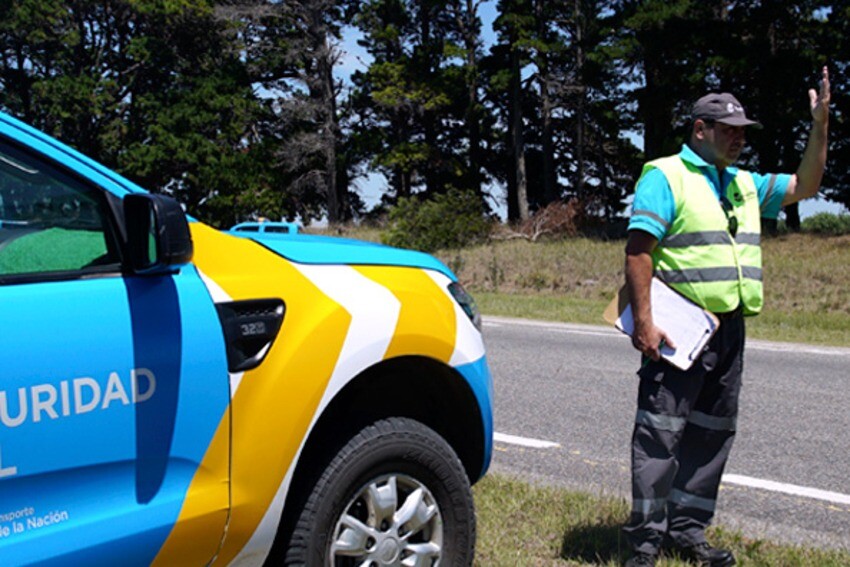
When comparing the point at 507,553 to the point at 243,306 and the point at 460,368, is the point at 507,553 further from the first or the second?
the point at 243,306

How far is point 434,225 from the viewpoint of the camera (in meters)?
27.9

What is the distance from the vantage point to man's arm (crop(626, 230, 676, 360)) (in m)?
3.67

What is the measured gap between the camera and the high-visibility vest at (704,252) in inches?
147

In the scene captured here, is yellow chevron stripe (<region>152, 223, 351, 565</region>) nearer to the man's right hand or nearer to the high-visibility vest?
the man's right hand

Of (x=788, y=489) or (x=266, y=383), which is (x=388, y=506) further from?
(x=788, y=489)

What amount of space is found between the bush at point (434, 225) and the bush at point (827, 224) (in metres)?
10.3

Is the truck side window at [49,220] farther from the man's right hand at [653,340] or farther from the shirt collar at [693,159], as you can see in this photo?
the shirt collar at [693,159]

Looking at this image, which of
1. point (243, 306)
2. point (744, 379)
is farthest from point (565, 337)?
point (243, 306)

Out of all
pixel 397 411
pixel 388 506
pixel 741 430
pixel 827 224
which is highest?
pixel 397 411

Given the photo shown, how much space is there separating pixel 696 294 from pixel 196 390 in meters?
2.17

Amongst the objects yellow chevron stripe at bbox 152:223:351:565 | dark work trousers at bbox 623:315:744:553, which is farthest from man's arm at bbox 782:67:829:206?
yellow chevron stripe at bbox 152:223:351:565

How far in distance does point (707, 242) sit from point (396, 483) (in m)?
1.69

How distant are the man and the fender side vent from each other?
1691 millimetres

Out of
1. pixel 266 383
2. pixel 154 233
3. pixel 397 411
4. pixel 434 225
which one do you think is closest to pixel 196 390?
pixel 266 383
